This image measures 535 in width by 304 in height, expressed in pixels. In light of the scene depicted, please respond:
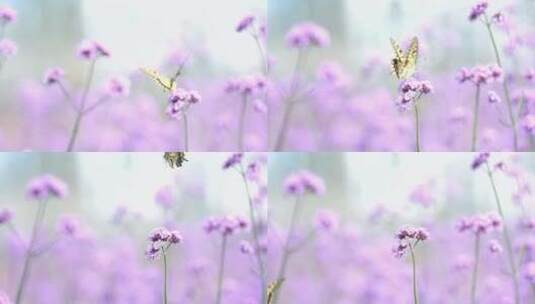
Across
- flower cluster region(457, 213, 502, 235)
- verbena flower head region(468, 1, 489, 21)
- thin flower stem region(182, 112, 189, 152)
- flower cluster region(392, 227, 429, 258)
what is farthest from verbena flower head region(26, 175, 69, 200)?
verbena flower head region(468, 1, 489, 21)

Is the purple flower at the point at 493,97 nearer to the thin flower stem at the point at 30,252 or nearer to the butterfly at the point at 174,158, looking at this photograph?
the butterfly at the point at 174,158

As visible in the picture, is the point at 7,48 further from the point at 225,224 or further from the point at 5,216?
the point at 225,224

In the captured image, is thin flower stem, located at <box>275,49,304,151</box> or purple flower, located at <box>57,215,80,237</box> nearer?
purple flower, located at <box>57,215,80,237</box>

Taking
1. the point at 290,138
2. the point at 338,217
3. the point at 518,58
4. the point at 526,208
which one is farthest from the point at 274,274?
the point at 518,58

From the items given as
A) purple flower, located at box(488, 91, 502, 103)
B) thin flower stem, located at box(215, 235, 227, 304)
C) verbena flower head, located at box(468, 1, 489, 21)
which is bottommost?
thin flower stem, located at box(215, 235, 227, 304)

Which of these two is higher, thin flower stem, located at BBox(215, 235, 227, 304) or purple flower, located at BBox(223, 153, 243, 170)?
purple flower, located at BBox(223, 153, 243, 170)

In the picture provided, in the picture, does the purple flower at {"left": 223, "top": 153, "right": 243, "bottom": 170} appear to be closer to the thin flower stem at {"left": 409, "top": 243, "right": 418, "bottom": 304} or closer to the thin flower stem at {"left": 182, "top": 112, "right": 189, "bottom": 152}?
the thin flower stem at {"left": 182, "top": 112, "right": 189, "bottom": 152}
